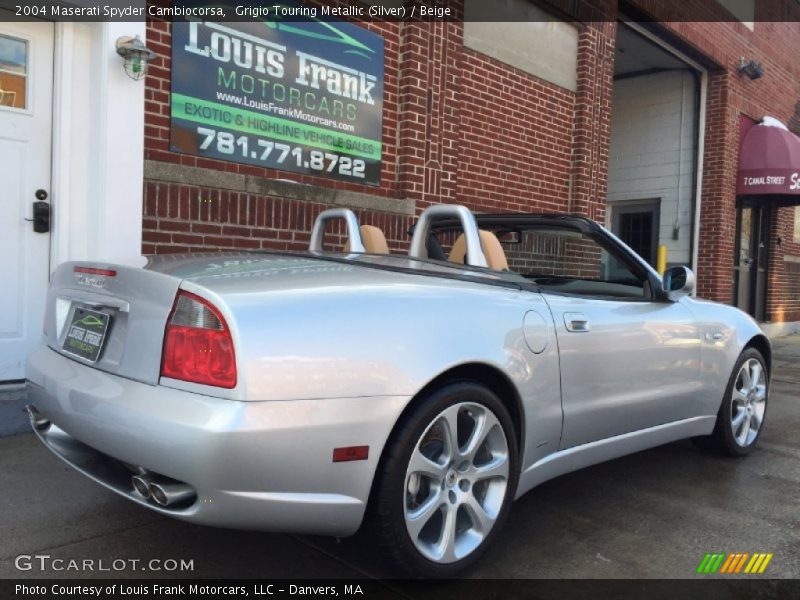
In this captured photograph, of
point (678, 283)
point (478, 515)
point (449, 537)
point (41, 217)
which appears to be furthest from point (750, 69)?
point (449, 537)

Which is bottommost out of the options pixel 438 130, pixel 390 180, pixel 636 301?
pixel 636 301

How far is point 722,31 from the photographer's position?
11195 mm

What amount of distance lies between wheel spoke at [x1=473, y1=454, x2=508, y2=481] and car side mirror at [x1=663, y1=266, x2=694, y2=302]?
1.61 m

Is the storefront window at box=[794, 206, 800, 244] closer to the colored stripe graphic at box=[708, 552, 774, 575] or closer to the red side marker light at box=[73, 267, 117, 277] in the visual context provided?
the colored stripe graphic at box=[708, 552, 774, 575]

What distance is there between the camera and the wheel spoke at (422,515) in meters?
2.42

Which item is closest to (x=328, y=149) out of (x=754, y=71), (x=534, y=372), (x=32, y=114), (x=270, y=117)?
(x=270, y=117)

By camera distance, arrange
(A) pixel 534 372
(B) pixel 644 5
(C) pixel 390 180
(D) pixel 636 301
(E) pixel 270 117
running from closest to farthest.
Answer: (A) pixel 534 372 → (D) pixel 636 301 → (E) pixel 270 117 → (C) pixel 390 180 → (B) pixel 644 5

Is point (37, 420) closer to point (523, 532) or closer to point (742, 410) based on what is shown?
point (523, 532)

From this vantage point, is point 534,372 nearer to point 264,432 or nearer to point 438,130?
point 264,432

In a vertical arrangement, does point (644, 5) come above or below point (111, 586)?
above

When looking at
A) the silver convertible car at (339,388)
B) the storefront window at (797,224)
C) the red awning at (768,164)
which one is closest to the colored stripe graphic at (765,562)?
the silver convertible car at (339,388)

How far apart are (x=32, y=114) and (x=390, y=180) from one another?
309 cm

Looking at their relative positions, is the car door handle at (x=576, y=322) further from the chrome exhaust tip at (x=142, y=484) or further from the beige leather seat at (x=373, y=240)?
the chrome exhaust tip at (x=142, y=484)

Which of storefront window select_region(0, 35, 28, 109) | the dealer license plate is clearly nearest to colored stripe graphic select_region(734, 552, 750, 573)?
the dealer license plate
